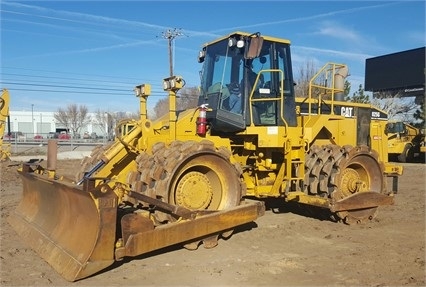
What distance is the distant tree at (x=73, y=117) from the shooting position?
84688mm

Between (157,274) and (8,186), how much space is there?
9027 millimetres

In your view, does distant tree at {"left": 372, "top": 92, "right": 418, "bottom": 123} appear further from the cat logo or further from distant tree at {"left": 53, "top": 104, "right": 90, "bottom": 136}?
distant tree at {"left": 53, "top": 104, "right": 90, "bottom": 136}

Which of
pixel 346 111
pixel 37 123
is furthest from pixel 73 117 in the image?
pixel 346 111

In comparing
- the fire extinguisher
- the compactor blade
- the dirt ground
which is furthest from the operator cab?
the compactor blade

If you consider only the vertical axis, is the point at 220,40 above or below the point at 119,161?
above

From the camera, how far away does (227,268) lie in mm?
5270

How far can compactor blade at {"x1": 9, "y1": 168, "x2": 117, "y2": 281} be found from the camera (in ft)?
15.7

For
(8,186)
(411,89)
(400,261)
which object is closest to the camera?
(400,261)

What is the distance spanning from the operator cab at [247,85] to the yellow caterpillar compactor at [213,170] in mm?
18

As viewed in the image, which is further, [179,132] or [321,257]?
[179,132]

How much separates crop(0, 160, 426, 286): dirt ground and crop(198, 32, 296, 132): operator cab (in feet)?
5.96

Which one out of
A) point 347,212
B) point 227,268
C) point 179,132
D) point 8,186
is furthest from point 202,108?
point 8,186

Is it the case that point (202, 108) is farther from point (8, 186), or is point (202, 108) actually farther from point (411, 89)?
point (411, 89)

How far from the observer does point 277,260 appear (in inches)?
223
